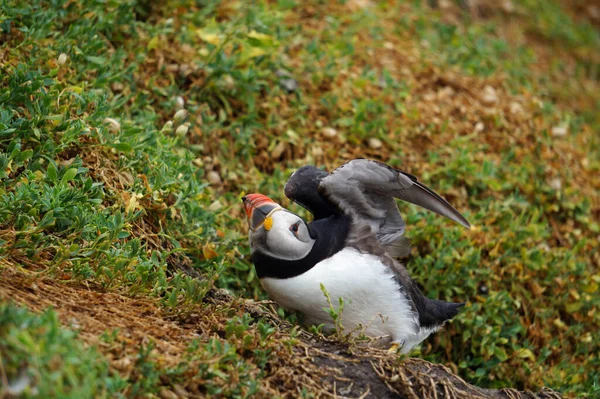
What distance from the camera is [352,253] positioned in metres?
3.63

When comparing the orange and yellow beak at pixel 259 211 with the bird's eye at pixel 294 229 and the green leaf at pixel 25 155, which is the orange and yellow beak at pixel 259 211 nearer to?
the bird's eye at pixel 294 229

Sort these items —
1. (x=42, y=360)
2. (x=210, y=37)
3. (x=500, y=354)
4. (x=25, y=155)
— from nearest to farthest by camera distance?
(x=42, y=360)
(x=25, y=155)
(x=500, y=354)
(x=210, y=37)

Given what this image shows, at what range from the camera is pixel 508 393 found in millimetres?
3605

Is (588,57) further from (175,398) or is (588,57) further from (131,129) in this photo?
(175,398)

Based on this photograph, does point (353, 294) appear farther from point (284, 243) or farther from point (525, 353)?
point (525, 353)

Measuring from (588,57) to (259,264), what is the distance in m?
5.94

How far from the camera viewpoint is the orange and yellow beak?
11.9 ft

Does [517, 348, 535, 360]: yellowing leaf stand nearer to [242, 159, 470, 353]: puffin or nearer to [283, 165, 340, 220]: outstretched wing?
[242, 159, 470, 353]: puffin

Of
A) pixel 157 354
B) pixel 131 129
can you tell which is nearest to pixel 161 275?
pixel 157 354

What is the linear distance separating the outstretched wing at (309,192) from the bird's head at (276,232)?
37 centimetres

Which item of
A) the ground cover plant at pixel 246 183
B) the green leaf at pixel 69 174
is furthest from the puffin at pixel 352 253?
the green leaf at pixel 69 174

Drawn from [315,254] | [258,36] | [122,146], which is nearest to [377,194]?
[315,254]

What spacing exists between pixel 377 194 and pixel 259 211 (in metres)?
0.65

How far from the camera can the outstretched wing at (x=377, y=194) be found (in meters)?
3.67
